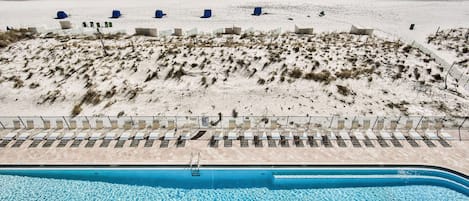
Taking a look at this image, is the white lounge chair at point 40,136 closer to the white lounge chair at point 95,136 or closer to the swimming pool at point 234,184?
the swimming pool at point 234,184

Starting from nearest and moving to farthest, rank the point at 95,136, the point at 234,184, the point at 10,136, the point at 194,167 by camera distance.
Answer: the point at 234,184
the point at 194,167
the point at 95,136
the point at 10,136

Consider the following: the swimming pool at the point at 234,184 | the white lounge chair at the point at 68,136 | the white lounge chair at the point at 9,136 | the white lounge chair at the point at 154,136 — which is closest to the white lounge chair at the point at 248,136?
the swimming pool at the point at 234,184

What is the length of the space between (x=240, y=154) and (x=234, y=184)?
137 cm

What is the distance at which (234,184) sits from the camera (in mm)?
11672

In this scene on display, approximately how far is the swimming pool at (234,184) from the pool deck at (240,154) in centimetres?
38

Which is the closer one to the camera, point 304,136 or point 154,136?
point 154,136

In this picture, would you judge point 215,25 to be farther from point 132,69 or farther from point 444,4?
point 444,4

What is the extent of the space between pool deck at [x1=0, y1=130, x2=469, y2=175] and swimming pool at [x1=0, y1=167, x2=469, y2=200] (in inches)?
15.1

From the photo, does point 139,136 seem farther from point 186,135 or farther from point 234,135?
point 234,135

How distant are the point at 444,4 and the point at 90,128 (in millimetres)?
52429

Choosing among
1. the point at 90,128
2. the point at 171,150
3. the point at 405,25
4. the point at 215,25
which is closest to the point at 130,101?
the point at 90,128

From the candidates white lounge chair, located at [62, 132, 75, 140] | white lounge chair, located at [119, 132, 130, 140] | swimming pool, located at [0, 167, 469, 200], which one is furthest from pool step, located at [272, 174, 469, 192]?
white lounge chair, located at [62, 132, 75, 140]

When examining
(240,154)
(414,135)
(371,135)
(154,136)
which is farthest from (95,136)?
(414,135)

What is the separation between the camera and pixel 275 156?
489 inches
